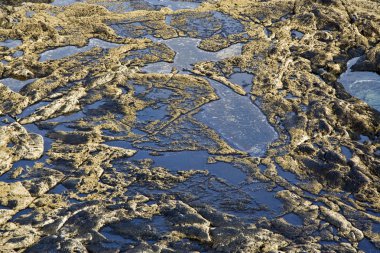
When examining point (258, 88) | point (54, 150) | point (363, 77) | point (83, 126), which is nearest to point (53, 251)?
point (54, 150)

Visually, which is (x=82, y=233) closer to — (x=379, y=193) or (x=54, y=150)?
(x=54, y=150)

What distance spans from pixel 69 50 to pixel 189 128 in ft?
19.9

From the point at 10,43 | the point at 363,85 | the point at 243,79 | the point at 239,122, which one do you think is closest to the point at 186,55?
the point at 243,79

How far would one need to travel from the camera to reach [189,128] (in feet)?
44.6

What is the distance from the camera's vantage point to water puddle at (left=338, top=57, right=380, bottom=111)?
1501 centimetres

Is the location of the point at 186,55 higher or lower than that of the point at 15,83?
higher

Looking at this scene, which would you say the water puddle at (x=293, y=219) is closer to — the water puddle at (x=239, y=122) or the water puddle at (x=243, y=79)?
the water puddle at (x=239, y=122)

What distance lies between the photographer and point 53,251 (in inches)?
373

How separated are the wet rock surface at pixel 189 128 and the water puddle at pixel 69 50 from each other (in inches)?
3.5

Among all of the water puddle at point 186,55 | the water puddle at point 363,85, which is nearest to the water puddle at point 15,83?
the water puddle at point 186,55

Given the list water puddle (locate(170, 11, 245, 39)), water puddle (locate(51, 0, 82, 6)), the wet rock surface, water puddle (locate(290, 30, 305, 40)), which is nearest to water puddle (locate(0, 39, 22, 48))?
the wet rock surface

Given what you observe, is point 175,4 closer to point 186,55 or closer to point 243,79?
point 186,55

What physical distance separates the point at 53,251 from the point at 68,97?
19.6ft

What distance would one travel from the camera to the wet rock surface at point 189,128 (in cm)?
1033
